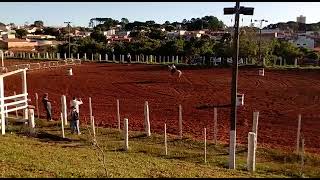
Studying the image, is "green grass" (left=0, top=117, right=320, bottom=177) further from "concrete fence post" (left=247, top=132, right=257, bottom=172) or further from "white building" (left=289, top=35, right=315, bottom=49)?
"white building" (left=289, top=35, right=315, bottom=49)

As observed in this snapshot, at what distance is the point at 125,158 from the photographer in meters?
13.7

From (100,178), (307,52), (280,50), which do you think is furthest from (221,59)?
(100,178)

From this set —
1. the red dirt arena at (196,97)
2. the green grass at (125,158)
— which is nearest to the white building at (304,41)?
the red dirt arena at (196,97)

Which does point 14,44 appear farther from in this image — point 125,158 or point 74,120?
point 125,158

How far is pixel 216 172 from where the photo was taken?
11.8 m

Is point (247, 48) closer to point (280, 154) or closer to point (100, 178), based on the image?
point (280, 154)

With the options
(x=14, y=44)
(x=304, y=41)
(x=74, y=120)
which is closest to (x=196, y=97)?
(x=74, y=120)

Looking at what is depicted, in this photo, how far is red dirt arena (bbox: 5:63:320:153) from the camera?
19.8m

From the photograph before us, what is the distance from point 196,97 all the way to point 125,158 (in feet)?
50.6

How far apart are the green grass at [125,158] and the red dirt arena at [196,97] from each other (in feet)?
5.45

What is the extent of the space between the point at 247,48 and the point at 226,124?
33.4m

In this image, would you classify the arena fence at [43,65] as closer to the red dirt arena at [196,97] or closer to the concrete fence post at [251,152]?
the red dirt arena at [196,97]

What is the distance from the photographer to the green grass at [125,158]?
34.9ft

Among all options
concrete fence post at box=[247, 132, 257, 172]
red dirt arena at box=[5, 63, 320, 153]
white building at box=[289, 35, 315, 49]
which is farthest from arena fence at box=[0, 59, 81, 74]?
white building at box=[289, 35, 315, 49]
